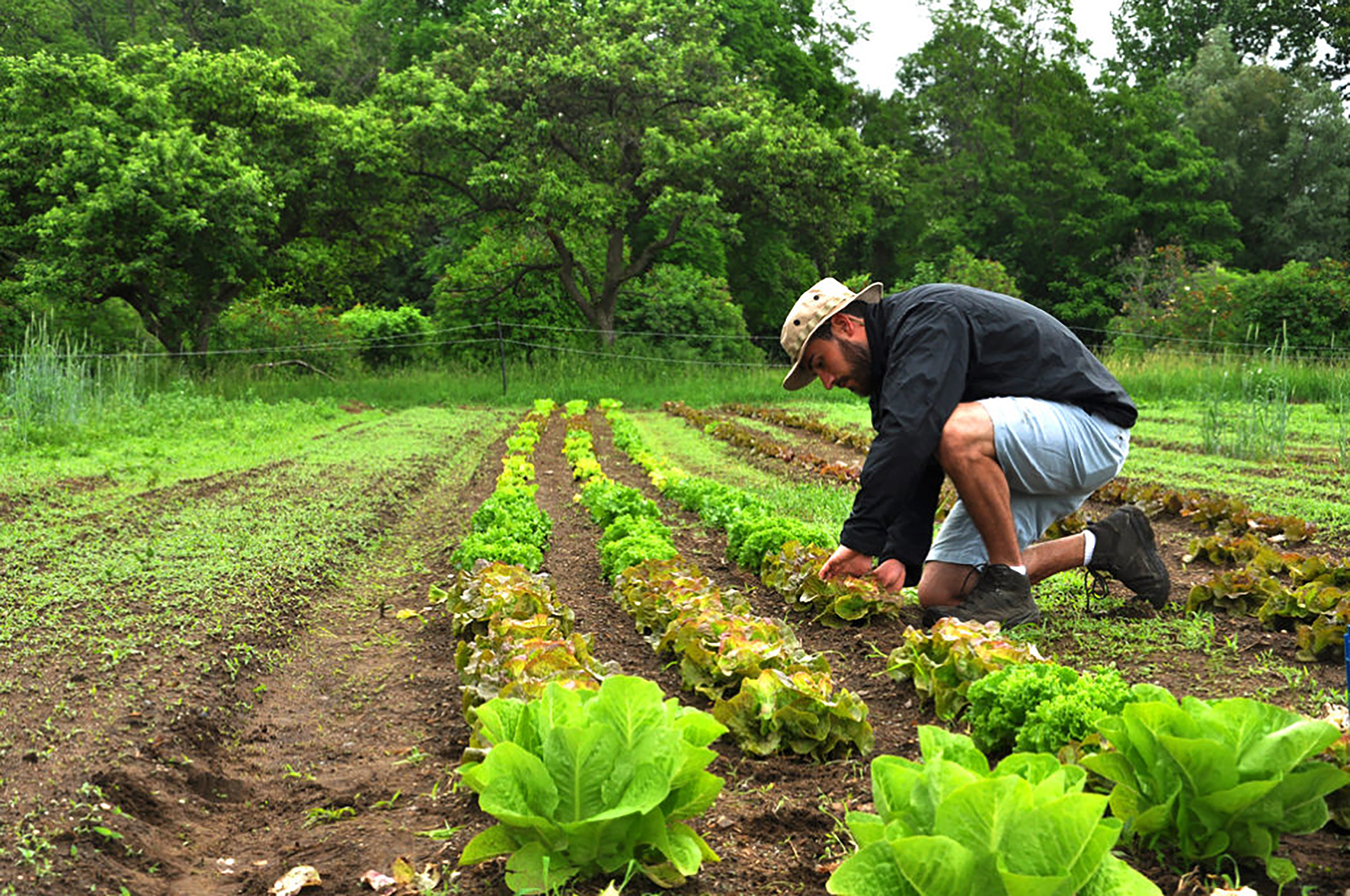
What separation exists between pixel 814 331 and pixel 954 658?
1491 mm

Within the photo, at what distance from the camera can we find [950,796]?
5.94 feet

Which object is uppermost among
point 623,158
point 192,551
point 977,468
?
point 623,158

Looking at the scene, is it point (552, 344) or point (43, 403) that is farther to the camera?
point (552, 344)

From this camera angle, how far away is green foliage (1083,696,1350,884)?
2133 millimetres

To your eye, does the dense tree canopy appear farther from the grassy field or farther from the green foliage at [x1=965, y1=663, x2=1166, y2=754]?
the green foliage at [x1=965, y1=663, x2=1166, y2=754]

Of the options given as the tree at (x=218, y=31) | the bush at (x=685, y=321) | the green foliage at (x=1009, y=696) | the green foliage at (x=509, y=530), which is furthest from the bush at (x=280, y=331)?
the green foliage at (x=1009, y=696)

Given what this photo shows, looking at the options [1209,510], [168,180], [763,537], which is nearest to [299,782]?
[763,537]

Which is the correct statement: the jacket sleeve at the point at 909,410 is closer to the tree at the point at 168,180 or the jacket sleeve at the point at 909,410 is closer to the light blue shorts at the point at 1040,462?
the light blue shorts at the point at 1040,462

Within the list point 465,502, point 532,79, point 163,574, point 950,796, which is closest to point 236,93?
point 532,79

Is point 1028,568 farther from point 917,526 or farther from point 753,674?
point 753,674

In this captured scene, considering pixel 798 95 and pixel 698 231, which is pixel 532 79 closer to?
pixel 698 231

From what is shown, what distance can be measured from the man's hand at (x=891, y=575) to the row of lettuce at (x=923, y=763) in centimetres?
41

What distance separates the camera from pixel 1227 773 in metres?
2.16

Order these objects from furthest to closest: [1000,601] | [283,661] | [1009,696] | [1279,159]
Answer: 1. [1279,159]
2. [283,661]
3. [1000,601]
4. [1009,696]
